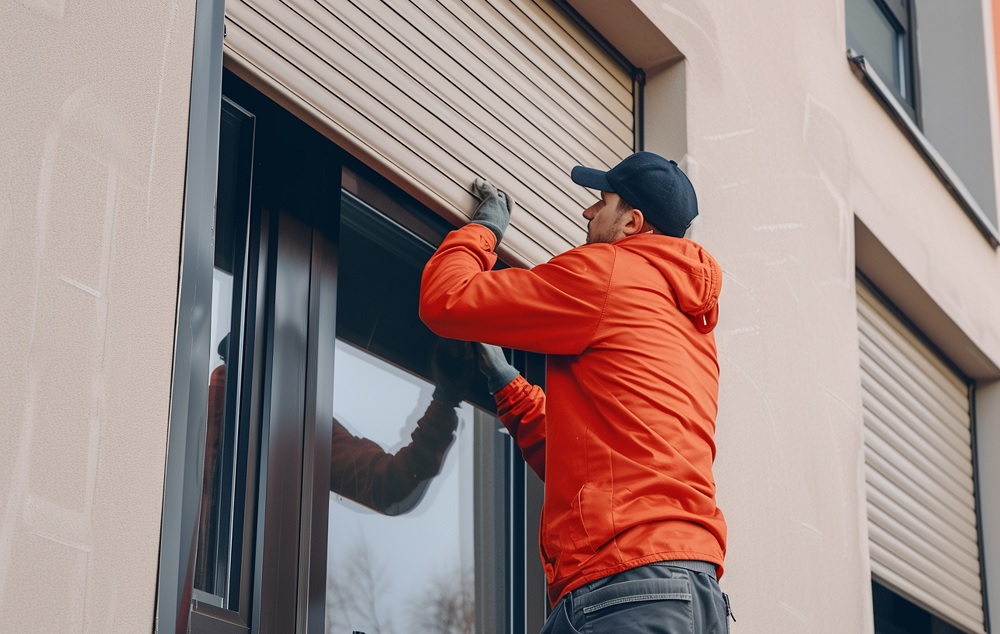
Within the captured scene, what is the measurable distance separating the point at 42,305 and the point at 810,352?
3706 millimetres

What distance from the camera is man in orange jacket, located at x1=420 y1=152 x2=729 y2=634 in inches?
124

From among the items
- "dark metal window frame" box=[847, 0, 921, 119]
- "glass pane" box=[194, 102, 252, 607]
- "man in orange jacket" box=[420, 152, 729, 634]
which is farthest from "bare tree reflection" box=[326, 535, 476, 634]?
"dark metal window frame" box=[847, 0, 921, 119]

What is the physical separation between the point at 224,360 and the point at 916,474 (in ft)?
14.7

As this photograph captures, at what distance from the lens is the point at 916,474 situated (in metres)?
7.10

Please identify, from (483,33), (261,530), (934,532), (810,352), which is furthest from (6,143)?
(934,532)

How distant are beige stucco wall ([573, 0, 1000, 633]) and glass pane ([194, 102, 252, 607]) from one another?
164 centimetres

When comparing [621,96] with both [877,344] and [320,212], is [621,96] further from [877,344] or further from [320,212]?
[877,344]

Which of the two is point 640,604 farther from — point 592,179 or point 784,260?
point 784,260

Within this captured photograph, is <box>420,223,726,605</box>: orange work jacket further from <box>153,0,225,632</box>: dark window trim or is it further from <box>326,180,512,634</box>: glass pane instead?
<box>153,0,225,632</box>: dark window trim

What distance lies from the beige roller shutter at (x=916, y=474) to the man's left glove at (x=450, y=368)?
2.88 meters

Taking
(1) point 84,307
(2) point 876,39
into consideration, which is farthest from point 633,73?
(2) point 876,39

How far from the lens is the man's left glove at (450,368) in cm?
419

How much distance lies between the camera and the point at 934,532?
23.4 ft

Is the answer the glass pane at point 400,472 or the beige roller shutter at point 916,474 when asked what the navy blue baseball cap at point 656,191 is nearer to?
the glass pane at point 400,472
